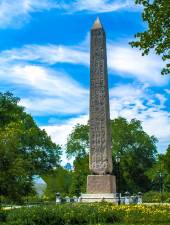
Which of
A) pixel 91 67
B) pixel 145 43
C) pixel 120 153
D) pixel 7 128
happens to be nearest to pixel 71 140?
pixel 120 153

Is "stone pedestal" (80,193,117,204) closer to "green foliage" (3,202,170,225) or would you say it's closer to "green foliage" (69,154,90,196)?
"green foliage" (3,202,170,225)

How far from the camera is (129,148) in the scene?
6719cm

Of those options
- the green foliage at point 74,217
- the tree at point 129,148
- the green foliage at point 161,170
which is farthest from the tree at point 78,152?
the green foliage at point 74,217

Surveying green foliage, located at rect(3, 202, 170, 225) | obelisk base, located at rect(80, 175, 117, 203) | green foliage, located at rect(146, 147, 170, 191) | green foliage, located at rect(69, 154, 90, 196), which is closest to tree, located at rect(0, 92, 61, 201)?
green foliage, located at rect(69, 154, 90, 196)

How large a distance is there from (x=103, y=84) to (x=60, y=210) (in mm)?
12163

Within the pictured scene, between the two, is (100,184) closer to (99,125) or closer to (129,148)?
(99,125)

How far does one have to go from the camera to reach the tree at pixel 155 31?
707 inches

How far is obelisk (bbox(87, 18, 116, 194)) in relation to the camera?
89.8 feet

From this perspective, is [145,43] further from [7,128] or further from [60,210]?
[7,128]

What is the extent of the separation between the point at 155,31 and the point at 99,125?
10.2m

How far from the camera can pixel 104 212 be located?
17844 millimetres

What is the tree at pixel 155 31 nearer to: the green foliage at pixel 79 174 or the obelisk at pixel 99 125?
the obelisk at pixel 99 125

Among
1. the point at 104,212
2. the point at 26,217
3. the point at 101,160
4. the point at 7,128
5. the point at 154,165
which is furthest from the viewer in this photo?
the point at 154,165

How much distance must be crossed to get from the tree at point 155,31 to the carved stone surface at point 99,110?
9.04 m
